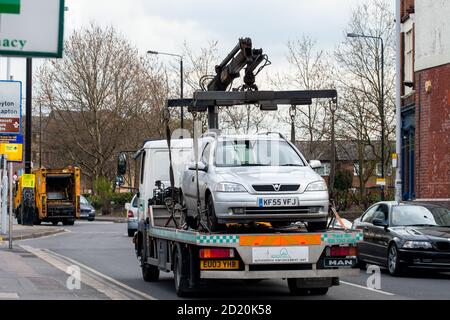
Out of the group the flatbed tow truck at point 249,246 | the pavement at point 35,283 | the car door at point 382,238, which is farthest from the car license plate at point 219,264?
the car door at point 382,238

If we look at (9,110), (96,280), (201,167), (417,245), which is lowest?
(96,280)

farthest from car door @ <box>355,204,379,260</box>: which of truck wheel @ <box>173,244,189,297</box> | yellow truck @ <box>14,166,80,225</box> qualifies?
yellow truck @ <box>14,166,80,225</box>

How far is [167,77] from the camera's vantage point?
198 feet

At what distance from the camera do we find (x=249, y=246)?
12.7m

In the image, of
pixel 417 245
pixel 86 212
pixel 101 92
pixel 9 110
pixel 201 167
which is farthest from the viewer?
pixel 101 92

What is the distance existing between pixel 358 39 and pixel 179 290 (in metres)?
35.8

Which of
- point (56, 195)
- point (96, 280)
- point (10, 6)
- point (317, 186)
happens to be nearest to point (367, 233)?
point (96, 280)

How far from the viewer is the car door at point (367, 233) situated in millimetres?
19531

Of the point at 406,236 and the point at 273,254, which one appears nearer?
the point at 273,254

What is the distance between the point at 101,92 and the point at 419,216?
46.2 meters

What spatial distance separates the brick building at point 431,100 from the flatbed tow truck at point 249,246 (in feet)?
50.9

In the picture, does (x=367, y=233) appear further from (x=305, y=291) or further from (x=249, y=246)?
(x=249, y=246)

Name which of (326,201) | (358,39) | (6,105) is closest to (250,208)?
(326,201)

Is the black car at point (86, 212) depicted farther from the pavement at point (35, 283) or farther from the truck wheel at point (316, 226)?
the truck wheel at point (316, 226)
